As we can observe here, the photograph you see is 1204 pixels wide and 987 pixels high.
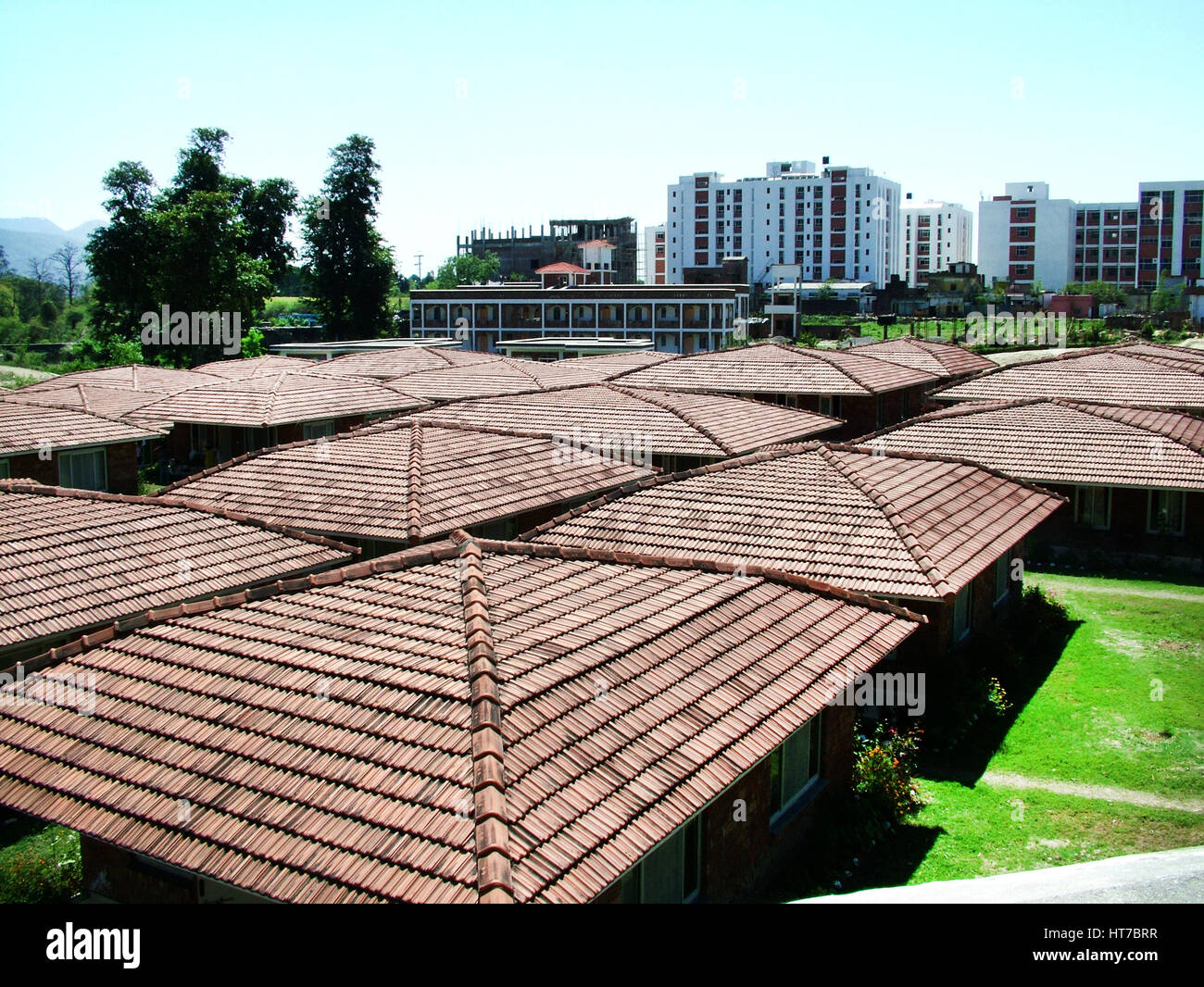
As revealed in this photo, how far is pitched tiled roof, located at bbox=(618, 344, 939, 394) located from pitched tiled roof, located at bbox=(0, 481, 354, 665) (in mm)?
22848

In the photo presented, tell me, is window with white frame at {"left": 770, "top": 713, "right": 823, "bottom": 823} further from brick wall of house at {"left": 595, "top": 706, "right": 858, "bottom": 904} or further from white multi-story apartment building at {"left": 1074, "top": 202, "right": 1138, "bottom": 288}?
white multi-story apartment building at {"left": 1074, "top": 202, "right": 1138, "bottom": 288}

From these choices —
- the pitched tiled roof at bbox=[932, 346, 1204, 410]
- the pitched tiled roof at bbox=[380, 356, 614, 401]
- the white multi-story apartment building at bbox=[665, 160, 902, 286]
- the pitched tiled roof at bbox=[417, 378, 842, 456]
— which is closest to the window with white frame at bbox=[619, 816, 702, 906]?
the pitched tiled roof at bbox=[417, 378, 842, 456]

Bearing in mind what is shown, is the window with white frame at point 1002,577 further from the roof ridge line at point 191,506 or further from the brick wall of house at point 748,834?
the roof ridge line at point 191,506

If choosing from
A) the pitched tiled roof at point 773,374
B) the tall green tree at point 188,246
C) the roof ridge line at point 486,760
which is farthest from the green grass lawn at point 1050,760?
the tall green tree at point 188,246

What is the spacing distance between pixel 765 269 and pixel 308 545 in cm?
13031

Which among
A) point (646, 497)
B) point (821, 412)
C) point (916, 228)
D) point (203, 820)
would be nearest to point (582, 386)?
point (821, 412)

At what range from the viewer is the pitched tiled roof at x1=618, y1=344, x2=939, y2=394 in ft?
140

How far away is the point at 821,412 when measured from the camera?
143ft

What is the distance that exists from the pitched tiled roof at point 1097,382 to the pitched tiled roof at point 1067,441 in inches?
108

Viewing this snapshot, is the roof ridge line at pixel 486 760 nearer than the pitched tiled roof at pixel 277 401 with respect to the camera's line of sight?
Yes

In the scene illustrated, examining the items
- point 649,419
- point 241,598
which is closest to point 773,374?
point 649,419

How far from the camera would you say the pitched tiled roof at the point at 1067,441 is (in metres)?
30.8
